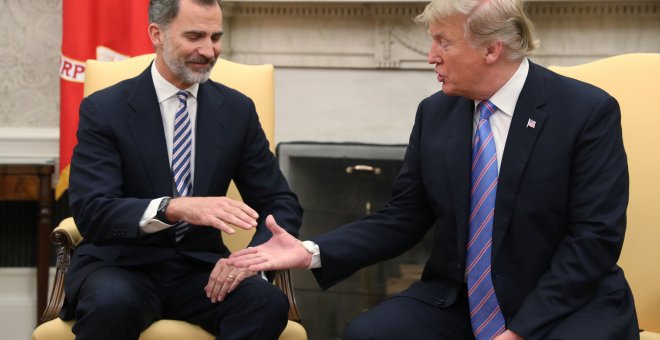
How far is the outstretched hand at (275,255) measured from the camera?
2.63 m

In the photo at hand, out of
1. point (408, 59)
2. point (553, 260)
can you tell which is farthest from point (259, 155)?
point (408, 59)

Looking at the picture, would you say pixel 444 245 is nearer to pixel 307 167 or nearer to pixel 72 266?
pixel 72 266

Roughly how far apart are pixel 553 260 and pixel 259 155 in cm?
104

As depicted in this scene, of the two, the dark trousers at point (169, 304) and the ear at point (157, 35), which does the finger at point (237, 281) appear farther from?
the ear at point (157, 35)

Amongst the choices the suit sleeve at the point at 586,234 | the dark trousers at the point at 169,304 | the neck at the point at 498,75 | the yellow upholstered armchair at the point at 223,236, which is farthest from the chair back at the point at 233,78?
the suit sleeve at the point at 586,234

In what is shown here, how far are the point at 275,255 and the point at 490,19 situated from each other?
805 mm

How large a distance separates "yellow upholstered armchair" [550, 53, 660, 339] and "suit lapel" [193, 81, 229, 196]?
1145 mm

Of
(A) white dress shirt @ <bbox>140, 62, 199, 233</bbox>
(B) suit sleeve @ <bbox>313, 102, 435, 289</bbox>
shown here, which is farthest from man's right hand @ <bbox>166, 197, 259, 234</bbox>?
(A) white dress shirt @ <bbox>140, 62, 199, 233</bbox>

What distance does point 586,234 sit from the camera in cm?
247

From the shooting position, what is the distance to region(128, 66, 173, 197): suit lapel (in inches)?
118

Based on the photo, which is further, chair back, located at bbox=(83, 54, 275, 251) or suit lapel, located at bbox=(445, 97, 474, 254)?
chair back, located at bbox=(83, 54, 275, 251)

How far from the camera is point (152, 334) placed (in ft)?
9.16

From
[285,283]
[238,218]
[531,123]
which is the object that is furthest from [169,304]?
[531,123]

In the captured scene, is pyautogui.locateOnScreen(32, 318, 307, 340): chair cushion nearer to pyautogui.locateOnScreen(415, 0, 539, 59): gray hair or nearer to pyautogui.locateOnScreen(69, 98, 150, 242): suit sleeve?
pyautogui.locateOnScreen(69, 98, 150, 242): suit sleeve
